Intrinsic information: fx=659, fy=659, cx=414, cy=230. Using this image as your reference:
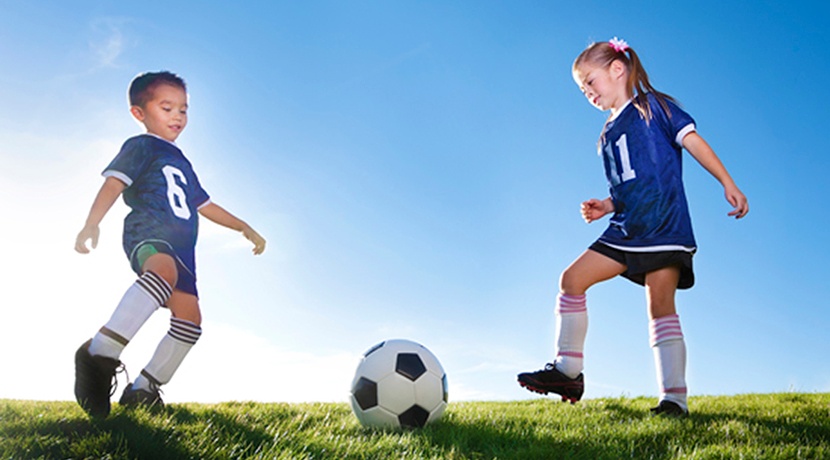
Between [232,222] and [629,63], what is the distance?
392cm

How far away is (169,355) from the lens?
547 centimetres

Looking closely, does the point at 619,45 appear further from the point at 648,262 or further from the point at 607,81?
the point at 648,262

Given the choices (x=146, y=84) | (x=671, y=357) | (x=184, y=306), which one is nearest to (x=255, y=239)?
(x=184, y=306)

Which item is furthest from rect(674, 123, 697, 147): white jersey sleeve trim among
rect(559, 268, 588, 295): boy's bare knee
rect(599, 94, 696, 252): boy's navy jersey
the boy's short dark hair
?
the boy's short dark hair

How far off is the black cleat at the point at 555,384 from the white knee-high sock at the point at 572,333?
5cm

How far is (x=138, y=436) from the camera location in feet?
12.0

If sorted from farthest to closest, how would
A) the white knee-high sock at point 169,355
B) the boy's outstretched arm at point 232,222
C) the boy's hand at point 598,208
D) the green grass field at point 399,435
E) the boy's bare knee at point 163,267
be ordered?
the boy's outstretched arm at point 232,222 < the boy's hand at point 598,208 < the white knee-high sock at point 169,355 < the boy's bare knee at point 163,267 < the green grass field at point 399,435

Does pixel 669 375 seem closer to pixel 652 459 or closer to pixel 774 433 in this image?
pixel 774 433

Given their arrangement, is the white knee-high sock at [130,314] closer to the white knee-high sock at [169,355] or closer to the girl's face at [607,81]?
the white knee-high sock at [169,355]

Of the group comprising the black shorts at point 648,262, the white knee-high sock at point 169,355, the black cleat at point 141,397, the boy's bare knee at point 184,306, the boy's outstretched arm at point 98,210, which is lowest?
the black cleat at point 141,397

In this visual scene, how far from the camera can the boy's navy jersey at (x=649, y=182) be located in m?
5.16

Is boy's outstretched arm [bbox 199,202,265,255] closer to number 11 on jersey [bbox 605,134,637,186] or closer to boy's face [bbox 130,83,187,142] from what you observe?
boy's face [bbox 130,83,187,142]

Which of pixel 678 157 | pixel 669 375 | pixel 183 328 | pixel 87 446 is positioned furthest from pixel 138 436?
pixel 678 157

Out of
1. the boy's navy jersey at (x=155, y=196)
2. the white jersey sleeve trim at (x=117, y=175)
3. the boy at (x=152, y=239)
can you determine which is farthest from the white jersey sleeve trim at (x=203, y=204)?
the white jersey sleeve trim at (x=117, y=175)
